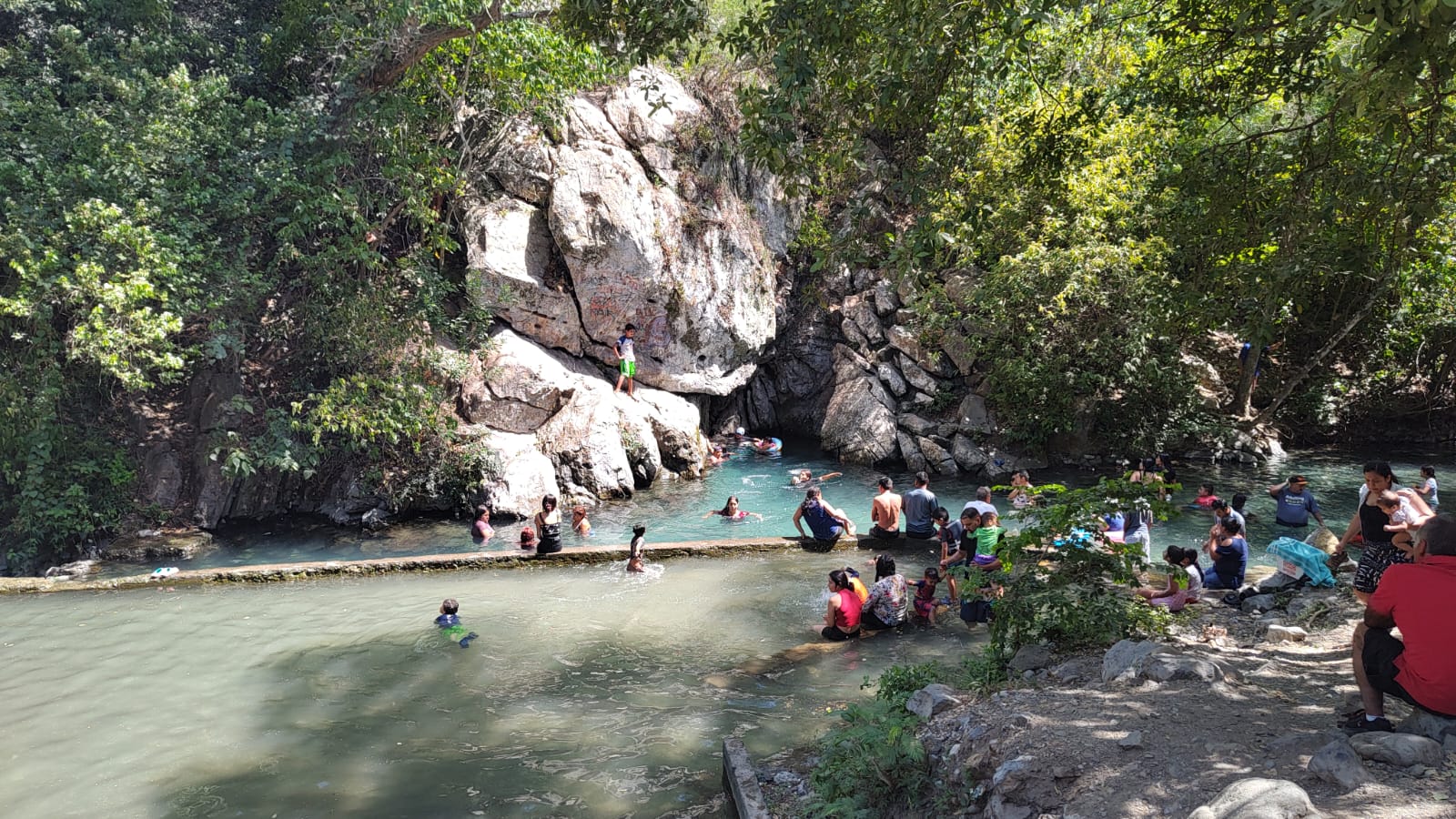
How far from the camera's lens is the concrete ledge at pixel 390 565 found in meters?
11.0

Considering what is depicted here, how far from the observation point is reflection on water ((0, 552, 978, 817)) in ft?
20.5

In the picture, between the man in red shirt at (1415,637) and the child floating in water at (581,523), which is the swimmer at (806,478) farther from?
the man in red shirt at (1415,637)

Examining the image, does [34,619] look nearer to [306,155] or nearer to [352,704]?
[352,704]

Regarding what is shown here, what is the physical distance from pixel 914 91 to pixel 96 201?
12.1 m

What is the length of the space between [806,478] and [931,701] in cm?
1233

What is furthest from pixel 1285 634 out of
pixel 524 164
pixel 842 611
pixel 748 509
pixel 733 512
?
pixel 524 164

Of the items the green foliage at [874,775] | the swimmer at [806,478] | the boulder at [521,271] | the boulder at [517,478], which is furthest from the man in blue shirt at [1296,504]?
the boulder at [521,271]

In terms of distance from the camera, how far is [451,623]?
31.0 ft

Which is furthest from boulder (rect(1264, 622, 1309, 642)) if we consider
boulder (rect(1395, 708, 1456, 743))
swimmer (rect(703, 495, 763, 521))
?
swimmer (rect(703, 495, 763, 521))

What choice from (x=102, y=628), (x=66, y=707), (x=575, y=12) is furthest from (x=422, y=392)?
(x=575, y=12)

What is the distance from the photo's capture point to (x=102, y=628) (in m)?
9.67

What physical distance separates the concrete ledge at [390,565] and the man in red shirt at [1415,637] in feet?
26.5

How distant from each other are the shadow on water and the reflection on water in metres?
0.02

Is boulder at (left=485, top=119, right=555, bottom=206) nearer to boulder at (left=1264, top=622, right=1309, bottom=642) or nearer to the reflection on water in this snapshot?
the reflection on water
